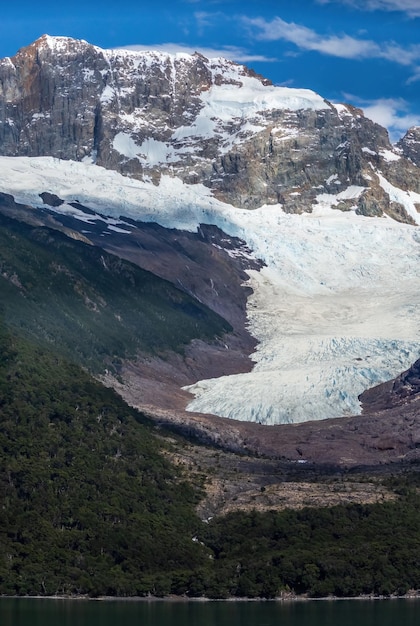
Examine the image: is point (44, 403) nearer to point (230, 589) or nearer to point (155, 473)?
point (155, 473)

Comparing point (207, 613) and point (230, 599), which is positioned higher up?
point (207, 613)

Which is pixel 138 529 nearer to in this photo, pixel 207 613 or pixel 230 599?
pixel 230 599

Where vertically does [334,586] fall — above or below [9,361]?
below

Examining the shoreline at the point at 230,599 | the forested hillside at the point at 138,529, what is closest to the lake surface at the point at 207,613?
the shoreline at the point at 230,599

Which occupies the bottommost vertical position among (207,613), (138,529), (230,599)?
(230,599)

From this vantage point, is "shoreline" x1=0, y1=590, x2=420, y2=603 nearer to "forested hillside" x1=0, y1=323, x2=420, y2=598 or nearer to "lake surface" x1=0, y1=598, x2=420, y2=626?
Answer: "forested hillside" x1=0, y1=323, x2=420, y2=598

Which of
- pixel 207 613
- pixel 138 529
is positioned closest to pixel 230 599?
pixel 207 613

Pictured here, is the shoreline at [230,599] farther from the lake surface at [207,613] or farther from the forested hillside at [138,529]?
the lake surface at [207,613]

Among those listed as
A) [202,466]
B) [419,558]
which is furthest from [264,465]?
[419,558]
